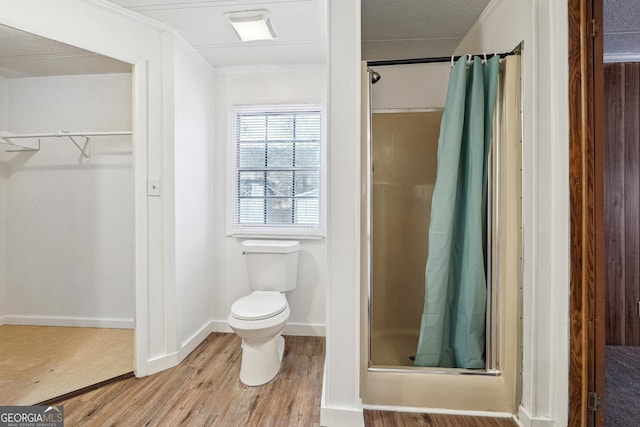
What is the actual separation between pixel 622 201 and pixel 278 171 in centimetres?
245

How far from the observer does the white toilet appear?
162 centimetres

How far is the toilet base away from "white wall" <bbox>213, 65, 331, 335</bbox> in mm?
645

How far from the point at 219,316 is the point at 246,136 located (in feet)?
5.35

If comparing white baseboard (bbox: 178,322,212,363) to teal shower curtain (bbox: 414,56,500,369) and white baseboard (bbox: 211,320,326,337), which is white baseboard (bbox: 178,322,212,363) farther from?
teal shower curtain (bbox: 414,56,500,369)

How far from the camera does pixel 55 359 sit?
1.89 metres

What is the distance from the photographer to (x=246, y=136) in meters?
2.41

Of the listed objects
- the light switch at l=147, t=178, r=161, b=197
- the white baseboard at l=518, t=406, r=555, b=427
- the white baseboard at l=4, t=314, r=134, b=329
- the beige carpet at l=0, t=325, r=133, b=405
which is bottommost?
the beige carpet at l=0, t=325, r=133, b=405

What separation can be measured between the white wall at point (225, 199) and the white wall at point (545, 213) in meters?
1.41

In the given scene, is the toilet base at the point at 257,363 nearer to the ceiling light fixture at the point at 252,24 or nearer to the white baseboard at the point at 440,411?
the white baseboard at the point at 440,411

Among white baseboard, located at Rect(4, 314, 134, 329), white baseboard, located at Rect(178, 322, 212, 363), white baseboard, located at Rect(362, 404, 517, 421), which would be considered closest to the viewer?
white baseboard, located at Rect(362, 404, 517, 421)

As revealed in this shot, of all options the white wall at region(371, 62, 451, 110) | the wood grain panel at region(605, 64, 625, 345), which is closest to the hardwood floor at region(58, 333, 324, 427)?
the white wall at region(371, 62, 451, 110)

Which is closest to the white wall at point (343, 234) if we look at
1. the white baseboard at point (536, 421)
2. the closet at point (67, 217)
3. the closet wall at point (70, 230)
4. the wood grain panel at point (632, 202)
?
the white baseboard at point (536, 421)

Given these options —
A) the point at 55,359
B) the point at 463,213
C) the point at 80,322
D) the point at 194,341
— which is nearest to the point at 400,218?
the point at 463,213

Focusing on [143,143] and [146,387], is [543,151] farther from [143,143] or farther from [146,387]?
[146,387]
